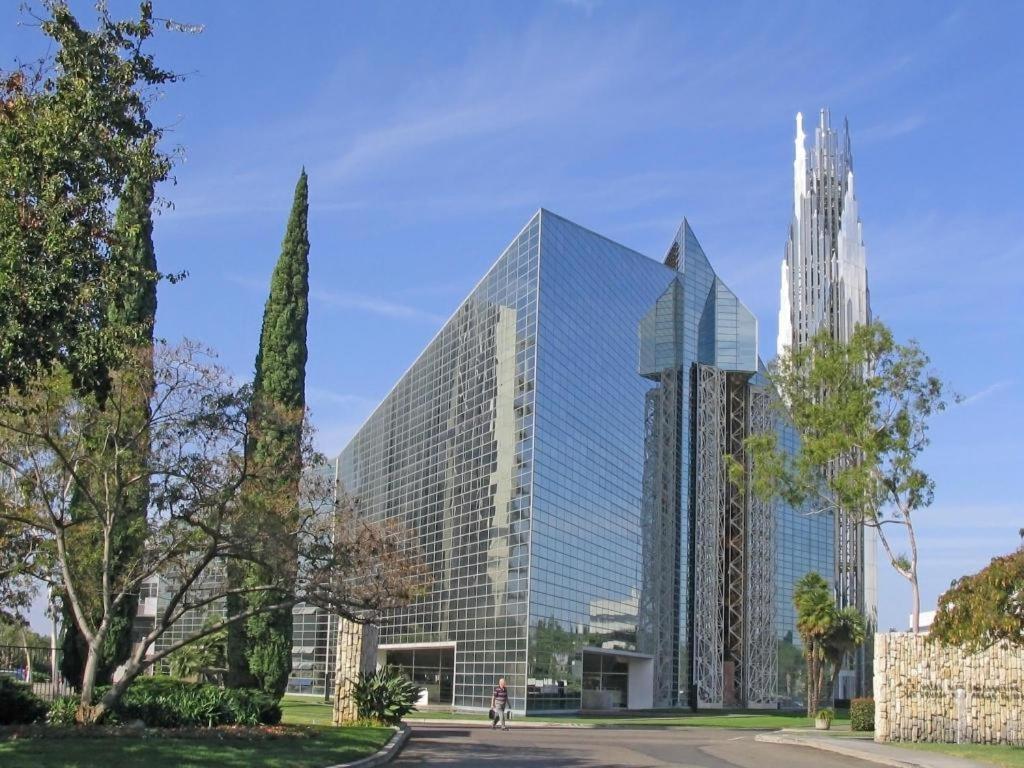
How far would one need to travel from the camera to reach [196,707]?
2466 centimetres

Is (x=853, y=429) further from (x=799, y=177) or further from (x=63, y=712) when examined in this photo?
(x=799, y=177)

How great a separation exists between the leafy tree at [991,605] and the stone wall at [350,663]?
15.4 m

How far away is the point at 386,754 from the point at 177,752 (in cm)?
485

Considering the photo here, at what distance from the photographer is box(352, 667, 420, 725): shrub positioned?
2973 cm

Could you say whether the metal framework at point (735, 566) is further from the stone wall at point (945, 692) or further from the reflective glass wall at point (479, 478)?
the stone wall at point (945, 692)

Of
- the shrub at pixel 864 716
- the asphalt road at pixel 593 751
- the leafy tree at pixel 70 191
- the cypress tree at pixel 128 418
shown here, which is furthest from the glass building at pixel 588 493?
the leafy tree at pixel 70 191

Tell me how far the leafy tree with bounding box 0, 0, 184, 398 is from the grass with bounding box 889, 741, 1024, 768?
20.1m

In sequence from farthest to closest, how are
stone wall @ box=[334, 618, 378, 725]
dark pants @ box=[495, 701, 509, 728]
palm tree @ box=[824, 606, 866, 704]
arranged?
palm tree @ box=[824, 606, 866, 704], dark pants @ box=[495, 701, 509, 728], stone wall @ box=[334, 618, 378, 725]

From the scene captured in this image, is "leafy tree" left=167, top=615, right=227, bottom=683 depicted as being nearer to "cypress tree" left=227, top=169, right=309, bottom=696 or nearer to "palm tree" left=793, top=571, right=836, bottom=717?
"cypress tree" left=227, top=169, right=309, bottom=696

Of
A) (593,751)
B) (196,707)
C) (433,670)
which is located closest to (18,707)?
(196,707)

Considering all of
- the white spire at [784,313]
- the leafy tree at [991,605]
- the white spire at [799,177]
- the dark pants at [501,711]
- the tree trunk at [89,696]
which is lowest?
the dark pants at [501,711]

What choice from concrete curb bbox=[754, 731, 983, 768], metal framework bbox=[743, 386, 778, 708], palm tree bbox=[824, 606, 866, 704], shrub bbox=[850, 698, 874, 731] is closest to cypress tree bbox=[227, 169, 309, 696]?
concrete curb bbox=[754, 731, 983, 768]

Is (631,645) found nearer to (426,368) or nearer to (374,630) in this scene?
(426,368)

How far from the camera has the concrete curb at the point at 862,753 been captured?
2370 cm
